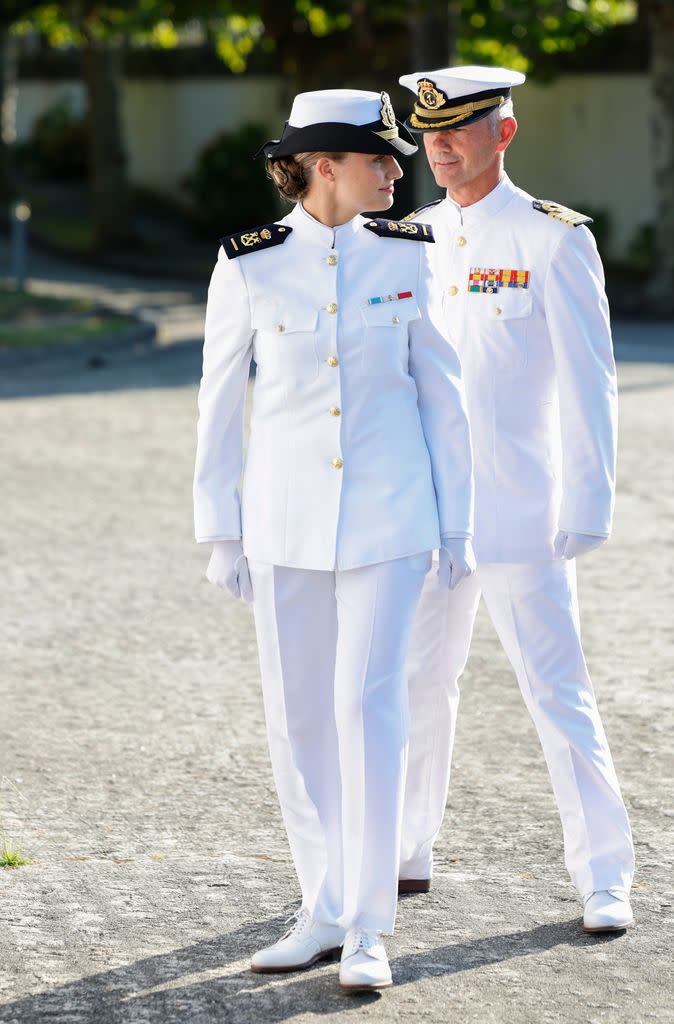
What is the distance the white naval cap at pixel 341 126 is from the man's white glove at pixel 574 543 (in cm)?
96

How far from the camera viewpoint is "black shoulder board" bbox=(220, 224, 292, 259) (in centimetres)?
391

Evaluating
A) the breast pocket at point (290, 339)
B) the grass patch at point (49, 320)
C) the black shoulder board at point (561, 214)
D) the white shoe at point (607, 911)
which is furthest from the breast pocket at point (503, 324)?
the grass patch at point (49, 320)

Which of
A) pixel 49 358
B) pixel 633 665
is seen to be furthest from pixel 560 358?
pixel 49 358

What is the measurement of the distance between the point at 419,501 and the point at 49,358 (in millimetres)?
12645

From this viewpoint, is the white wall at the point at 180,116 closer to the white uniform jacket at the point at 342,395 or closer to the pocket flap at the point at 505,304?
the pocket flap at the point at 505,304

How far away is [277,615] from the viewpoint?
3.91m

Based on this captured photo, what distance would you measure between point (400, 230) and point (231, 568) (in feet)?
2.77

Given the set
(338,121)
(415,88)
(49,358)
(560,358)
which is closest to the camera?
(338,121)

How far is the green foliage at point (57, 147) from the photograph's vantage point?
3419 centimetres

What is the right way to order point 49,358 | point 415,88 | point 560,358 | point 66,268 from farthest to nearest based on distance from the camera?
point 66,268 < point 49,358 < point 415,88 < point 560,358

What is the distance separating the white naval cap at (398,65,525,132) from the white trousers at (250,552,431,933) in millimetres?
1071

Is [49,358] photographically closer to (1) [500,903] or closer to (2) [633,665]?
(2) [633,665]

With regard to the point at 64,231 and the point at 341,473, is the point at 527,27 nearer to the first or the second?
the point at 64,231

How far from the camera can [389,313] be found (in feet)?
12.7
